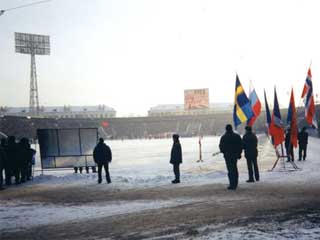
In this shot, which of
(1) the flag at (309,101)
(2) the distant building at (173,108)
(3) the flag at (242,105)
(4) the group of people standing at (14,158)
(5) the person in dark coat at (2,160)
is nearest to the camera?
(5) the person in dark coat at (2,160)

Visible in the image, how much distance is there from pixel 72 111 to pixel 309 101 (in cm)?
15357

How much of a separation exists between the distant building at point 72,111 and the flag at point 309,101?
142 meters

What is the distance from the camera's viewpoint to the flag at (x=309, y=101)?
16.7m

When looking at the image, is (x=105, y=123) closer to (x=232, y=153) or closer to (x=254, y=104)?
(x=254, y=104)

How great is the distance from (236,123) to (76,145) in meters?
8.26

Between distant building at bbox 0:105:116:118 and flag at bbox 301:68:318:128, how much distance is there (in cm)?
14206

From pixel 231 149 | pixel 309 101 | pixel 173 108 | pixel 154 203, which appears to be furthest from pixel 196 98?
pixel 154 203

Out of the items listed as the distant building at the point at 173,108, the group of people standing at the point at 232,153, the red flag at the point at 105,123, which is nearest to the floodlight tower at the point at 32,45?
the red flag at the point at 105,123

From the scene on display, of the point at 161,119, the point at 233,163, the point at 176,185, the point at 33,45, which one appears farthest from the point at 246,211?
the point at 161,119

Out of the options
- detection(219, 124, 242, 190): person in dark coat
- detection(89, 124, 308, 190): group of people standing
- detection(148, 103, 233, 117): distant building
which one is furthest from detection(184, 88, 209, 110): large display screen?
detection(219, 124, 242, 190): person in dark coat

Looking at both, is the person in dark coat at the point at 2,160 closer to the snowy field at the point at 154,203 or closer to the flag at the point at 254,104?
the snowy field at the point at 154,203

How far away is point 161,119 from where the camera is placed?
114m

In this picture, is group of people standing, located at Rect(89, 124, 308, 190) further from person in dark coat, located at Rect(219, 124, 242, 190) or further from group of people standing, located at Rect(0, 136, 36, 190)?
group of people standing, located at Rect(0, 136, 36, 190)

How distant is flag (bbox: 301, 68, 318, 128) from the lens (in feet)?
54.8
